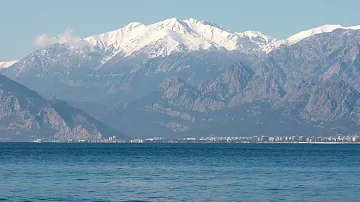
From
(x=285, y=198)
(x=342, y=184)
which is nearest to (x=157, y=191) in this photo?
(x=285, y=198)

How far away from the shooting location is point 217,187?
16550cm

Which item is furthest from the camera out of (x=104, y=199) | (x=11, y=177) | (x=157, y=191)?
(x=11, y=177)

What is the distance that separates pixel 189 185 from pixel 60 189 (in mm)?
27013

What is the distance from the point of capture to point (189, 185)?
16988 cm

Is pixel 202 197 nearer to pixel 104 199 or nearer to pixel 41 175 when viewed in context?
pixel 104 199

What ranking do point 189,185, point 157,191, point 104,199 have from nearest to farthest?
point 104,199, point 157,191, point 189,185

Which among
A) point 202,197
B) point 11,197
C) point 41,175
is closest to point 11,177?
point 41,175

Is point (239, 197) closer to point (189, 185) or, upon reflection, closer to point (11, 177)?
point (189, 185)

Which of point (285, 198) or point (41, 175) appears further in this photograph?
point (41, 175)

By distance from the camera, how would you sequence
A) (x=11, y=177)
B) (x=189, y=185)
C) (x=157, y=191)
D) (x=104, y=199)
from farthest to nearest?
(x=11, y=177), (x=189, y=185), (x=157, y=191), (x=104, y=199)

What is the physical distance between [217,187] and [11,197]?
137ft

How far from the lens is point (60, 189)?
15900 cm

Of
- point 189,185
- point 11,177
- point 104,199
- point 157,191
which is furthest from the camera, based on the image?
point 11,177

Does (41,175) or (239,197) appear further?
(41,175)
